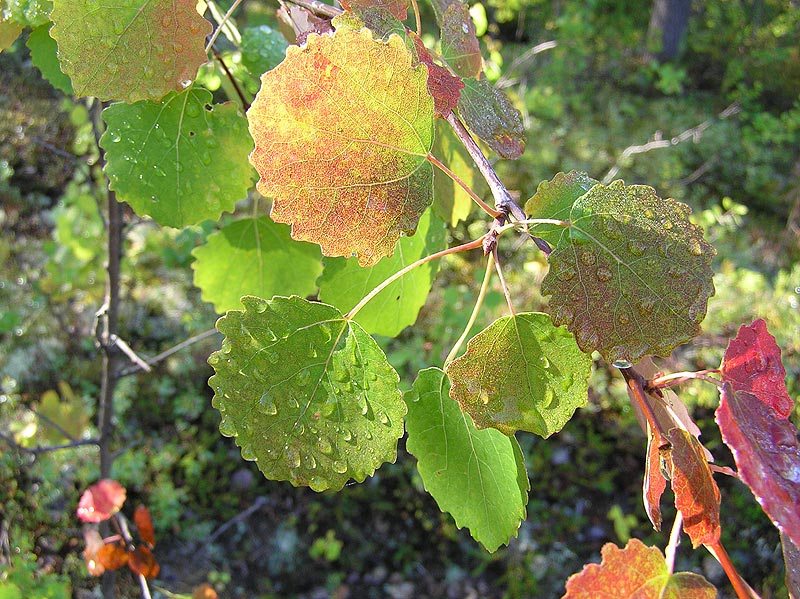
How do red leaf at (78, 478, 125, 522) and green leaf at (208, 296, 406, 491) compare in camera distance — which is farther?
red leaf at (78, 478, 125, 522)

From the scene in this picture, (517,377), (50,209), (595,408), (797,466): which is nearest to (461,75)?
(517,377)

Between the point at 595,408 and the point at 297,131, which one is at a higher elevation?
the point at 297,131

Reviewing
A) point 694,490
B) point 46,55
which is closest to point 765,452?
point 694,490

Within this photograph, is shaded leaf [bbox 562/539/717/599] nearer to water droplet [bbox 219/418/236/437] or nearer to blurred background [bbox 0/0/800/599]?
water droplet [bbox 219/418/236/437]

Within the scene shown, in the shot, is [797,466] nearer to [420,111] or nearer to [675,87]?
[420,111]

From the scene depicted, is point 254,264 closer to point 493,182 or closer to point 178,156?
point 178,156

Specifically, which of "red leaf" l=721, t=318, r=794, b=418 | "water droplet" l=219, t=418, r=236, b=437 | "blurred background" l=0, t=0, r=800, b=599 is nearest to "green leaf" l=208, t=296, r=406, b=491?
"water droplet" l=219, t=418, r=236, b=437

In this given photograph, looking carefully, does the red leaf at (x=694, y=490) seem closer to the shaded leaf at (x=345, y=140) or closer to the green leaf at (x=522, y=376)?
the green leaf at (x=522, y=376)
